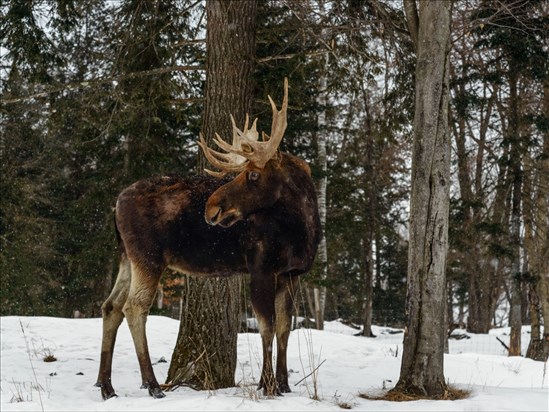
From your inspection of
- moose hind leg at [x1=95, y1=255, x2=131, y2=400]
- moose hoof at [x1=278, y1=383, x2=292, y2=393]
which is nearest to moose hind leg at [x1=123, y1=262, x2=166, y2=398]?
moose hind leg at [x1=95, y1=255, x2=131, y2=400]

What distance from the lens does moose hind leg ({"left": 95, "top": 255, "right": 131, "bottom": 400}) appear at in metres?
5.62

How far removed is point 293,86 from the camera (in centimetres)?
962

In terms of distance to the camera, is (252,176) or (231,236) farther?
(231,236)

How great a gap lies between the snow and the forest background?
4.73ft

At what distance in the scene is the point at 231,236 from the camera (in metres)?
5.67

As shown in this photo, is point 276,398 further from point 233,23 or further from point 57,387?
point 233,23

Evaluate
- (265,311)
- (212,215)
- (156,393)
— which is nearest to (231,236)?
(212,215)

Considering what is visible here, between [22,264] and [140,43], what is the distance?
44.8 ft

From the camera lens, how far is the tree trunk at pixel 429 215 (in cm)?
542

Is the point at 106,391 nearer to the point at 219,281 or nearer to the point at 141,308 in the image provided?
the point at 141,308

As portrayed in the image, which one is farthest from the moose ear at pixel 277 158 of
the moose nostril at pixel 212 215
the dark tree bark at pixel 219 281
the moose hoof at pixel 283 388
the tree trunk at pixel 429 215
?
the moose hoof at pixel 283 388

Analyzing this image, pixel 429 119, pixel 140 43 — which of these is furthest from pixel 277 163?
pixel 140 43

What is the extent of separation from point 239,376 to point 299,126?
316 inches

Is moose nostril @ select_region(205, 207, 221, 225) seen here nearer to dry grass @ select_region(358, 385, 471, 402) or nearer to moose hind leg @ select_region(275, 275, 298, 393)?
moose hind leg @ select_region(275, 275, 298, 393)
